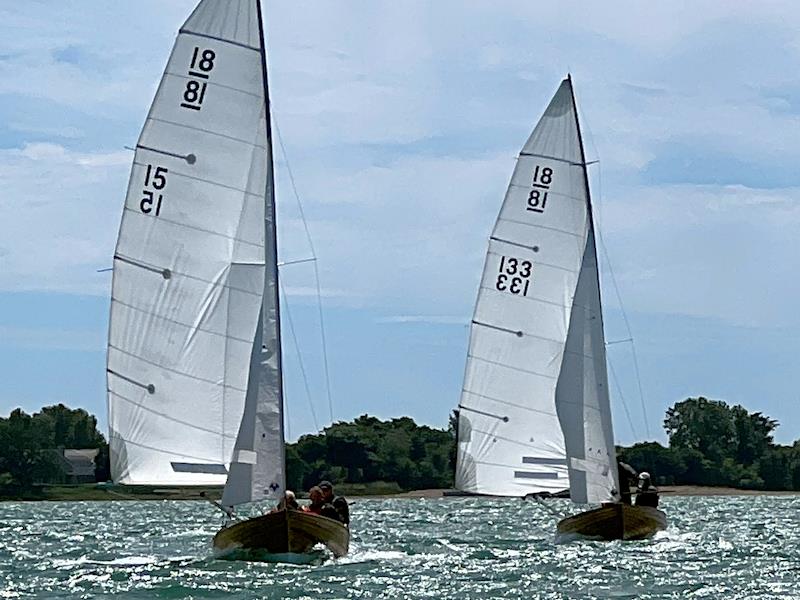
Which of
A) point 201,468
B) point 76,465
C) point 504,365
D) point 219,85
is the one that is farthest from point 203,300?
point 76,465

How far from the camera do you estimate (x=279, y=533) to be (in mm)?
27500

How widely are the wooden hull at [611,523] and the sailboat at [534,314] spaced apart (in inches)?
61.0

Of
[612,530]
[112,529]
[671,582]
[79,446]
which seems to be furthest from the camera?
[79,446]

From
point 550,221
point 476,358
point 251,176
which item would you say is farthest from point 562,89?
point 251,176

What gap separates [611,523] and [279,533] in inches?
355

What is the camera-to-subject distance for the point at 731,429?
11681 cm

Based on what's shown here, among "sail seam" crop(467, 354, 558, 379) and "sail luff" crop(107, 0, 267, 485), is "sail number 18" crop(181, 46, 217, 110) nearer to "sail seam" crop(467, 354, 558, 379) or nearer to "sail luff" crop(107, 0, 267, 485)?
"sail luff" crop(107, 0, 267, 485)

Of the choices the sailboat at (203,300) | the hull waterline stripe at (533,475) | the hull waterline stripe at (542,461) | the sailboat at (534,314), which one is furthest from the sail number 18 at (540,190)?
the sailboat at (203,300)

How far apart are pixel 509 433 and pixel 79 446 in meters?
78.7

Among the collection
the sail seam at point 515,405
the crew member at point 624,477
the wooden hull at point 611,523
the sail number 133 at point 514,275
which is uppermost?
the sail number 133 at point 514,275

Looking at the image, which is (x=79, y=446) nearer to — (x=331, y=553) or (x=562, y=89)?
(x=562, y=89)

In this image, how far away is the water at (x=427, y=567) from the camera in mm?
25344

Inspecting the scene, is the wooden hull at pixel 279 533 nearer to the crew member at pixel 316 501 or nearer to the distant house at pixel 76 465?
the crew member at pixel 316 501

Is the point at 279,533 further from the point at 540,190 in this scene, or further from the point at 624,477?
the point at 540,190
